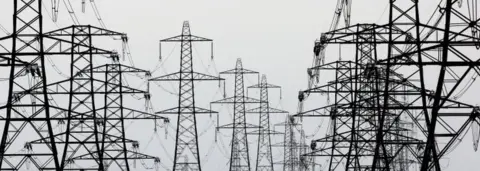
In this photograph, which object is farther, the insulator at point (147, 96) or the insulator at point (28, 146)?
the insulator at point (147, 96)

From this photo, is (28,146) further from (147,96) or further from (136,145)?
(147,96)

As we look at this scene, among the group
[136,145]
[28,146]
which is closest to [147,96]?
[136,145]

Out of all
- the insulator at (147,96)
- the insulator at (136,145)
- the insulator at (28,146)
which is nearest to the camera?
the insulator at (28,146)

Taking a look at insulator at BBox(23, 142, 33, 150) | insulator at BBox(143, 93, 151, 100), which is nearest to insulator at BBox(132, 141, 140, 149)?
insulator at BBox(143, 93, 151, 100)

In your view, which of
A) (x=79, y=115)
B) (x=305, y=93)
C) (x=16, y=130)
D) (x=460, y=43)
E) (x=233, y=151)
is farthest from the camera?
(x=233, y=151)

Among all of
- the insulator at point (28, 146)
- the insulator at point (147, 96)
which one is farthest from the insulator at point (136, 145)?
the insulator at point (28, 146)

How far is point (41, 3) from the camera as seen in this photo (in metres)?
30.2

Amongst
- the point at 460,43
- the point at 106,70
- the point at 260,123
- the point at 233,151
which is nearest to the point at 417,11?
the point at 460,43

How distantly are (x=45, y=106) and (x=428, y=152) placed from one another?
481 inches

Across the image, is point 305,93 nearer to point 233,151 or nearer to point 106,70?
point 106,70

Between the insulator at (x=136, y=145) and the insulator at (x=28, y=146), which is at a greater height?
the insulator at (x=136, y=145)

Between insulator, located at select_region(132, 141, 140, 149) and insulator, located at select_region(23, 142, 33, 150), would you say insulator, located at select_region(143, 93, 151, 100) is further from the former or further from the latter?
insulator, located at select_region(23, 142, 33, 150)

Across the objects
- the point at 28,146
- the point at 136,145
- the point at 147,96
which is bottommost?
the point at 28,146

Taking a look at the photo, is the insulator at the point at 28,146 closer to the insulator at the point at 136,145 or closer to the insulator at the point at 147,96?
the insulator at the point at 136,145
